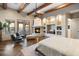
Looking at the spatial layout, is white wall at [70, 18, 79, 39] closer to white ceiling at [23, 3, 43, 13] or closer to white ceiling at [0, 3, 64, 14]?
white ceiling at [0, 3, 64, 14]

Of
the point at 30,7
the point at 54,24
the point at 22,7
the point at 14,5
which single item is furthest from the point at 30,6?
the point at 54,24

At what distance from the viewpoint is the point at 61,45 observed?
8.50 feet

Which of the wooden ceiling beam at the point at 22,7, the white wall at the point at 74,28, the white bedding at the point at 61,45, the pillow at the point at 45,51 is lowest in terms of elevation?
the pillow at the point at 45,51

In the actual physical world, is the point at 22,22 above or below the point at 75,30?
above

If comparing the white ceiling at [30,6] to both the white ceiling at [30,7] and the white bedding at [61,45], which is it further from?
the white bedding at [61,45]

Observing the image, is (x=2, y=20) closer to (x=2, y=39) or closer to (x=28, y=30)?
(x=2, y=39)

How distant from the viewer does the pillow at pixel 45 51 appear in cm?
263

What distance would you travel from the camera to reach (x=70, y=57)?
2.58 m

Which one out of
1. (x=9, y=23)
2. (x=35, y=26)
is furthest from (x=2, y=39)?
(x=35, y=26)

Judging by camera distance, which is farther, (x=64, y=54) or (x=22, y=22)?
(x=22, y=22)

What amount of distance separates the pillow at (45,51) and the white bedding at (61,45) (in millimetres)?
68

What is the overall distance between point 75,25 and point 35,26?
865 millimetres

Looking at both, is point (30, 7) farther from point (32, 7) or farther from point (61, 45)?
point (61, 45)

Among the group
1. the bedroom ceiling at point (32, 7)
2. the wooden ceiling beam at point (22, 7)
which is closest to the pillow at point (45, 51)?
the bedroom ceiling at point (32, 7)
